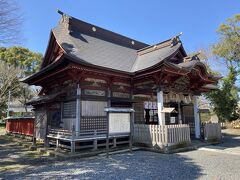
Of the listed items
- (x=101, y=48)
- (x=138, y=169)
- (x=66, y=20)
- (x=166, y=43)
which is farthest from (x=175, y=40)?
(x=138, y=169)

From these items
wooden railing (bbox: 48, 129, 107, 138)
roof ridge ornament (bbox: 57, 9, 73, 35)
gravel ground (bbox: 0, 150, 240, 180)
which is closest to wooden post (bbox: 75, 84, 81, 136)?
wooden railing (bbox: 48, 129, 107, 138)

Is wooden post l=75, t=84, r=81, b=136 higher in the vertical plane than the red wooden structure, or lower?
higher

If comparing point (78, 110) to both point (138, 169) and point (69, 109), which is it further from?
point (138, 169)

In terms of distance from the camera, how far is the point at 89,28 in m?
15.4

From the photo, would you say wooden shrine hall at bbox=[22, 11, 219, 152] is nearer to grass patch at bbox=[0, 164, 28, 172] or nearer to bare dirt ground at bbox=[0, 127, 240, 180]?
bare dirt ground at bbox=[0, 127, 240, 180]

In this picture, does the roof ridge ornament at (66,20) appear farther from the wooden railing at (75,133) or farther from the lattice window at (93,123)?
the wooden railing at (75,133)

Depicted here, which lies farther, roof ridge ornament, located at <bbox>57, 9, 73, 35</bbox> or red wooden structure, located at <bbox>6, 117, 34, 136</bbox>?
red wooden structure, located at <bbox>6, 117, 34, 136</bbox>

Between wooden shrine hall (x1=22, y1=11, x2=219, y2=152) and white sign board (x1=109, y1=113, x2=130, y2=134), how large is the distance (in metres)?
1.30

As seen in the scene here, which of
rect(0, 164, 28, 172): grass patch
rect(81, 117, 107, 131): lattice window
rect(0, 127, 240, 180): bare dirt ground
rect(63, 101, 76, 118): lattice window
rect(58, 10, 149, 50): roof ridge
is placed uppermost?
rect(58, 10, 149, 50): roof ridge

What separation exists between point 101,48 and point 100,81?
11.7 feet

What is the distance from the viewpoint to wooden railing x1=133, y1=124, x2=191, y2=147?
9961 millimetres

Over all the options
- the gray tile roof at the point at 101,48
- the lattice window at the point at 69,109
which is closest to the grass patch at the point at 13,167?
the lattice window at the point at 69,109

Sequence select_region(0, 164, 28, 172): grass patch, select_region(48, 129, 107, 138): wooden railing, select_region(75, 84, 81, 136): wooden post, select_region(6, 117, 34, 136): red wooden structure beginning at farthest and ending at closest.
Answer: select_region(6, 117, 34, 136): red wooden structure
select_region(75, 84, 81, 136): wooden post
select_region(48, 129, 107, 138): wooden railing
select_region(0, 164, 28, 172): grass patch

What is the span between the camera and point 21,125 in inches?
666
